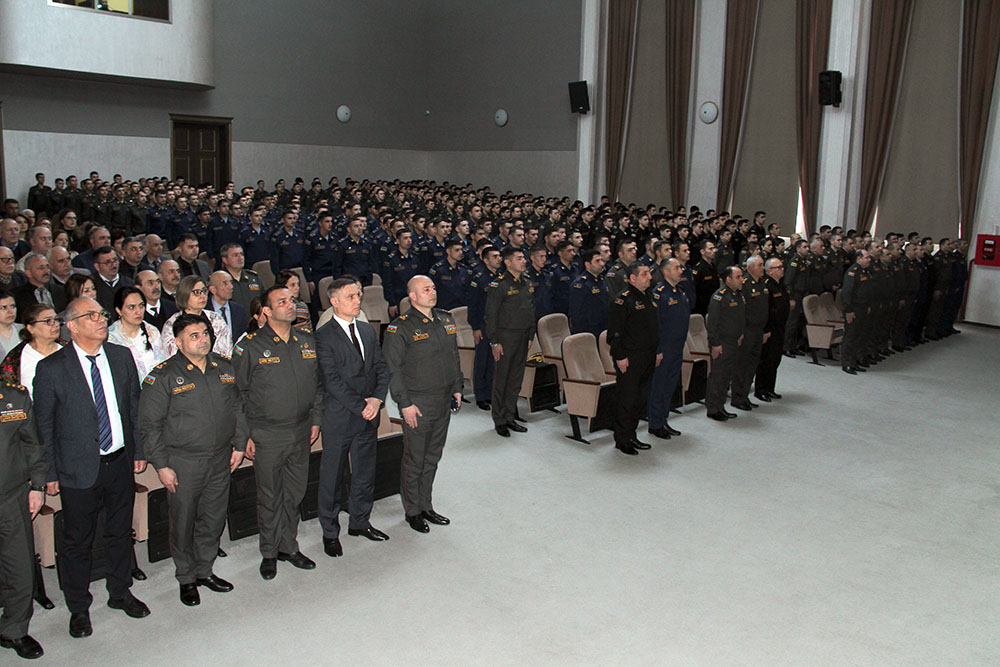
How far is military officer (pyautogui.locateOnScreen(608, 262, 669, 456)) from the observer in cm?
596

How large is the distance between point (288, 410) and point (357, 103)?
1776 cm

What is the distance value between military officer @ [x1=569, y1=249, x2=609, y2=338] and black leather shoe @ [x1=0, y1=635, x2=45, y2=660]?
5.07 metres

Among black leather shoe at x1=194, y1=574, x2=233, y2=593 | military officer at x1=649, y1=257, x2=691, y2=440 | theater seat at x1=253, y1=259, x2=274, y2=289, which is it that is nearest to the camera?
black leather shoe at x1=194, y1=574, x2=233, y2=593

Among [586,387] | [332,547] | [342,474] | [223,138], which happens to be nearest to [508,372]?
[586,387]

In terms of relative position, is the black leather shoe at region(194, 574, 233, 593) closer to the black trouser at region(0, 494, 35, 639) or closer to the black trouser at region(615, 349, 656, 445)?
the black trouser at region(0, 494, 35, 639)

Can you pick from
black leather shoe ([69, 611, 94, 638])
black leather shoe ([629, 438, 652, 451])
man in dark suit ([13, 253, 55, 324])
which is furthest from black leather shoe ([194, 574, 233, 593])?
black leather shoe ([629, 438, 652, 451])

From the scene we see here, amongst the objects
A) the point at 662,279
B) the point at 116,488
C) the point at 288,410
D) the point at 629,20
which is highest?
the point at 629,20

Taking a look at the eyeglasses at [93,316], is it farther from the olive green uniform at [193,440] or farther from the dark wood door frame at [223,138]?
the dark wood door frame at [223,138]

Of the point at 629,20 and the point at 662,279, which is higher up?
the point at 629,20

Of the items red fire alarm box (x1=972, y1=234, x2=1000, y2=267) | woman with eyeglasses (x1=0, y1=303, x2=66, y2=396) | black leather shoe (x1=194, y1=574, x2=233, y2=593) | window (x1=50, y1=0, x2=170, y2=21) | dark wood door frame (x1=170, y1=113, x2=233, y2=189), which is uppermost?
window (x1=50, y1=0, x2=170, y2=21)

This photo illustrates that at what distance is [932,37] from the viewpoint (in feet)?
43.3

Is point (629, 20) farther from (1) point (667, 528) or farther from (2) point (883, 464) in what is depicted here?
(1) point (667, 528)

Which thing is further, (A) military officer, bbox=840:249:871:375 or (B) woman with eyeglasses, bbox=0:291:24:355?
(A) military officer, bbox=840:249:871:375

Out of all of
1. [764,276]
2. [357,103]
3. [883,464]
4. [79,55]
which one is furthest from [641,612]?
[357,103]
